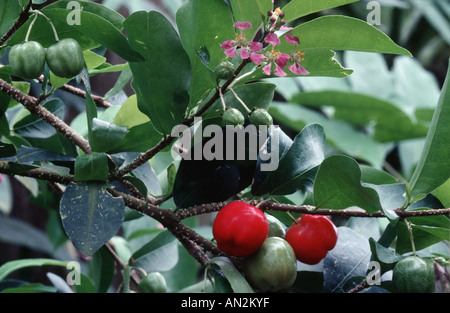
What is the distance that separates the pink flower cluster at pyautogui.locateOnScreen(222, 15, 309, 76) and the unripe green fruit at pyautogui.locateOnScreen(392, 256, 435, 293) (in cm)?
25

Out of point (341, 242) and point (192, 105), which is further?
point (341, 242)

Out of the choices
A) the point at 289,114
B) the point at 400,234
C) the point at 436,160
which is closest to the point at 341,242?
the point at 400,234

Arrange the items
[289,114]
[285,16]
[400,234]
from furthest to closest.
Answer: [289,114] → [400,234] → [285,16]

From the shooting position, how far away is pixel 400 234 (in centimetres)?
71

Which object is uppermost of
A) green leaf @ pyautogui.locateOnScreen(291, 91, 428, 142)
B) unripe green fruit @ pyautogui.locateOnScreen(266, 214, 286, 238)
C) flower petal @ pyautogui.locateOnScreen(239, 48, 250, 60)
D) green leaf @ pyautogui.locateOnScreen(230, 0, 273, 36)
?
green leaf @ pyautogui.locateOnScreen(230, 0, 273, 36)

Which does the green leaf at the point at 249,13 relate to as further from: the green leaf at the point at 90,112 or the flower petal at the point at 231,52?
the green leaf at the point at 90,112

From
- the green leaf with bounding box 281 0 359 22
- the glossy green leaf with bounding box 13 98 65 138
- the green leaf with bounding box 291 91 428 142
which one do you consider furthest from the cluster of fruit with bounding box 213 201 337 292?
the green leaf with bounding box 291 91 428 142

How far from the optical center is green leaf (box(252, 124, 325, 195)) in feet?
2.18

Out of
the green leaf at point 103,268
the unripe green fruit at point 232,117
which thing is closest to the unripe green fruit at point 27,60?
the unripe green fruit at point 232,117

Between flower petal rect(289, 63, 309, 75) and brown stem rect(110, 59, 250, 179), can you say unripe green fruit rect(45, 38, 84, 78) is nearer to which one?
brown stem rect(110, 59, 250, 179)

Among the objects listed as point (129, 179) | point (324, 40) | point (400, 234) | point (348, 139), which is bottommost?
point (348, 139)
